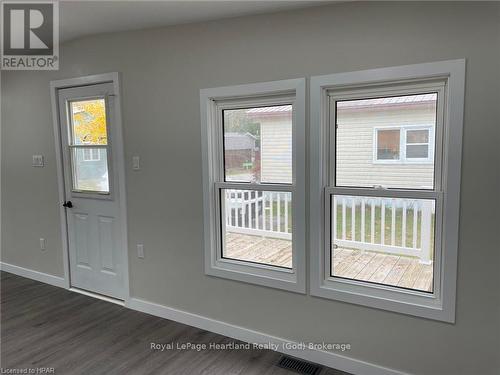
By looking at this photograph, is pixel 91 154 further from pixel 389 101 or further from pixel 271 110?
pixel 389 101

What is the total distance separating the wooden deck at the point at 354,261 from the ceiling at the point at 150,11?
5.47 feet

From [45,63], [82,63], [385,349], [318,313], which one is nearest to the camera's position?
[385,349]

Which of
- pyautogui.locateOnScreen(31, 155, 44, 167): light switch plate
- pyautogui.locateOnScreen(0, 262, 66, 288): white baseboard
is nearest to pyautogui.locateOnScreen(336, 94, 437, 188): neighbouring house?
pyautogui.locateOnScreen(31, 155, 44, 167): light switch plate

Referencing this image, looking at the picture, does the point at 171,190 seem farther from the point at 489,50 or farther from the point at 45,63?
the point at 489,50

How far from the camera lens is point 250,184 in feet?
8.83

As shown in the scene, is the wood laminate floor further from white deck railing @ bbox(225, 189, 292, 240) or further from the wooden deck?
white deck railing @ bbox(225, 189, 292, 240)

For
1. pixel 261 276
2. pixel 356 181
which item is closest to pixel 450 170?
pixel 356 181

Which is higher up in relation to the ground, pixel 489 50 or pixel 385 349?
pixel 489 50

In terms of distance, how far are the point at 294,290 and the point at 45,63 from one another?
3.39 meters

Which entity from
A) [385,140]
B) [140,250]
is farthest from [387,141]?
[140,250]

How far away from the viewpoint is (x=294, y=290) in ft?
8.25

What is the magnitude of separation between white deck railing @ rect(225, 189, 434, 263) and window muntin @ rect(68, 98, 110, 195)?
142cm

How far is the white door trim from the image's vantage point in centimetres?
316

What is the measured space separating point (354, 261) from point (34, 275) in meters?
3.76
